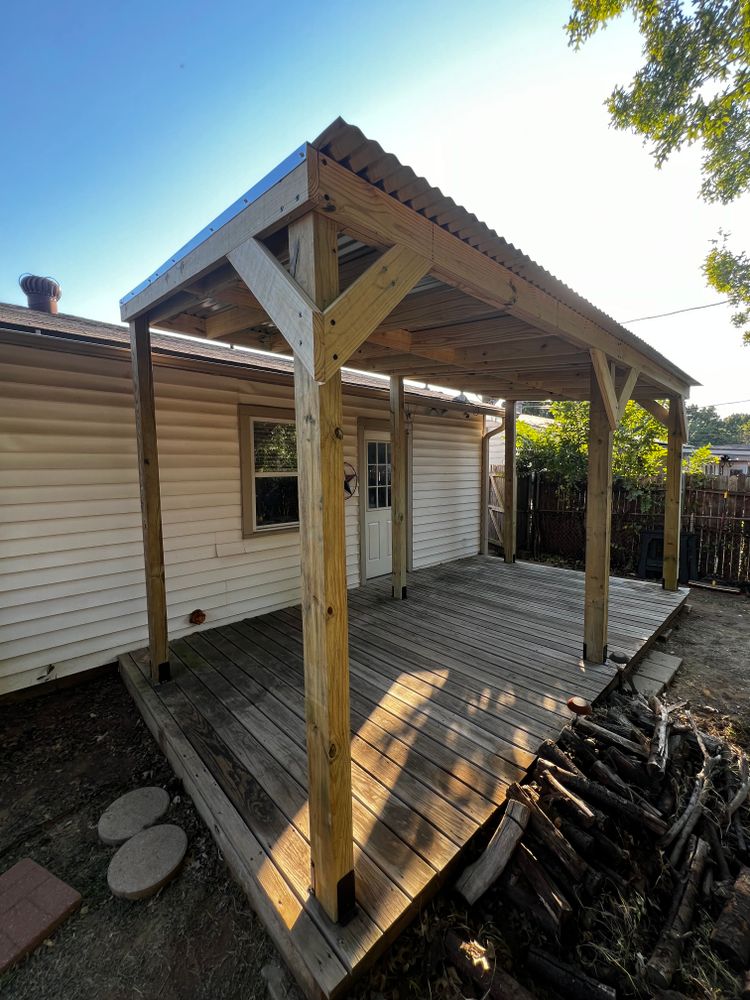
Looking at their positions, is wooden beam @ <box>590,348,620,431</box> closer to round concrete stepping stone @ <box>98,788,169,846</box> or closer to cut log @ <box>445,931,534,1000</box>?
cut log @ <box>445,931,534,1000</box>

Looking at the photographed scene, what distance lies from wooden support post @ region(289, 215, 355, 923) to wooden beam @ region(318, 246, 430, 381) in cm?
6

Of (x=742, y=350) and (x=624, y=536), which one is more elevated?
(x=742, y=350)

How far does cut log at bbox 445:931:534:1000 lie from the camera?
4.48ft

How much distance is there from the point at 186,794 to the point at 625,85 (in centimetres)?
946

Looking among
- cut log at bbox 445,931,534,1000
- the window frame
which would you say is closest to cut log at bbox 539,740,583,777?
cut log at bbox 445,931,534,1000

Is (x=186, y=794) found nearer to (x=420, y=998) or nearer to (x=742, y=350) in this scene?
(x=420, y=998)

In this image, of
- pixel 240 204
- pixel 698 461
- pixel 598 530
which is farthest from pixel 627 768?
pixel 698 461

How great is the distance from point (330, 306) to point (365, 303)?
17 cm

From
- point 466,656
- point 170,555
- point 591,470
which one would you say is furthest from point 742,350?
point 170,555

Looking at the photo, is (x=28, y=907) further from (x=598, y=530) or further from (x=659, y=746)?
(x=598, y=530)

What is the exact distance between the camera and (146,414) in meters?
2.93

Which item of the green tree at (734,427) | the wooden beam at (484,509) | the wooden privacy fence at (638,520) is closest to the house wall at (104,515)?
the wooden beam at (484,509)

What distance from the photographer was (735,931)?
1520 mm

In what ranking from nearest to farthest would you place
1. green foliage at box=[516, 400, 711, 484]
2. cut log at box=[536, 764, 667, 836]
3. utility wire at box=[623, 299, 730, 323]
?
cut log at box=[536, 764, 667, 836]
green foliage at box=[516, 400, 711, 484]
utility wire at box=[623, 299, 730, 323]
